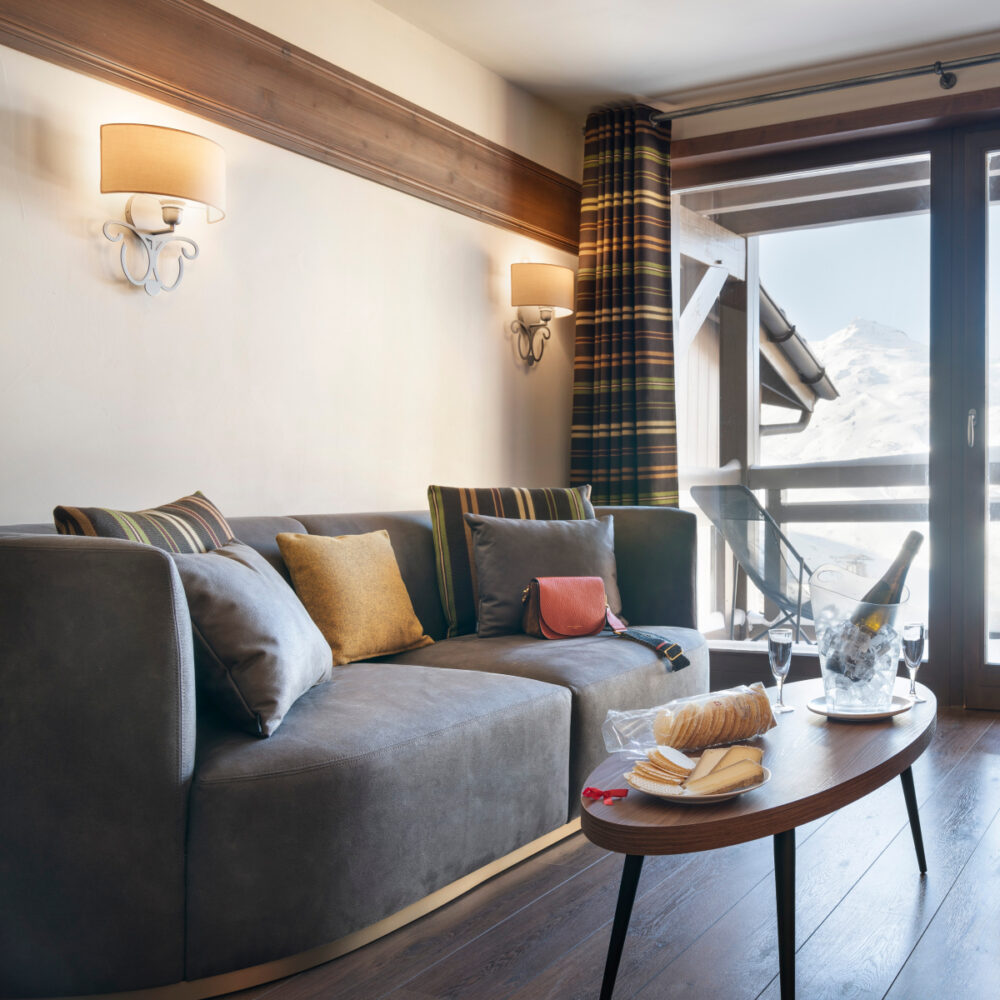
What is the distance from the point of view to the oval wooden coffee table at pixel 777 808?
1453mm

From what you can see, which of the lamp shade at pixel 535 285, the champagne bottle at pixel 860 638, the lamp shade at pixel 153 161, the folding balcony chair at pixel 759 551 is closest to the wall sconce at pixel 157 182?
the lamp shade at pixel 153 161

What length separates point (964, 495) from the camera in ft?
13.1

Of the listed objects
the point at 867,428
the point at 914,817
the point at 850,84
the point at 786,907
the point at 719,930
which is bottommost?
the point at 719,930

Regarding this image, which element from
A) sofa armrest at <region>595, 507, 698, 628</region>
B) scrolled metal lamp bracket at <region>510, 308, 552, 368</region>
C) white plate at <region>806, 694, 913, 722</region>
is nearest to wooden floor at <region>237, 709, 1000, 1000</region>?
white plate at <region>806, 694, 913, 722</region>

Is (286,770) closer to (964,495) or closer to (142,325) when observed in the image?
(142,325)

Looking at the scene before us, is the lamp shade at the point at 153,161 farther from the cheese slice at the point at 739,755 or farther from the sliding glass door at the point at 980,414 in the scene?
the sliding glass door at the point at 980,414

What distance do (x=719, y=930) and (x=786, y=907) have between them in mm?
447

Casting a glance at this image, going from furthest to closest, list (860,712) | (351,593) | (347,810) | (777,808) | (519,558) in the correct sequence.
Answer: (519,558), (351,593), (860,712), (347,810), (777,808)

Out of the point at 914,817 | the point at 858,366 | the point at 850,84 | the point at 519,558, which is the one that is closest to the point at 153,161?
the point at 519,558

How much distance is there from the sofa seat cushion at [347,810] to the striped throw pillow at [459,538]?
86cm

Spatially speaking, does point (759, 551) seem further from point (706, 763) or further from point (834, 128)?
point (706, 763)

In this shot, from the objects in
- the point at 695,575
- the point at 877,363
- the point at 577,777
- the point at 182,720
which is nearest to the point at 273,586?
the point at 182,720

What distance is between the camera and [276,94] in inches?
122

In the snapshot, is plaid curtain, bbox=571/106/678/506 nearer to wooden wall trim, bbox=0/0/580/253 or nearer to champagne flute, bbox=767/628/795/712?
wooden wall trim, bbox=0/0/580/253
